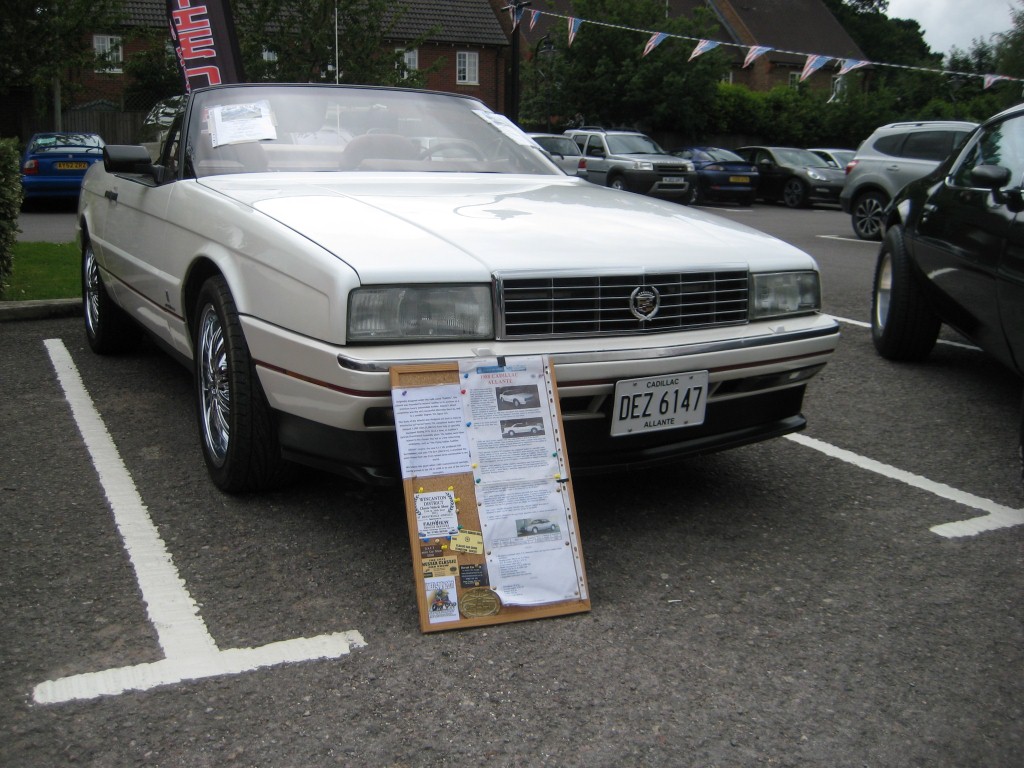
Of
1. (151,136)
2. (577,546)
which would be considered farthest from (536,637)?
(151,136)

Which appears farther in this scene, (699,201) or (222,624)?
(699,201)

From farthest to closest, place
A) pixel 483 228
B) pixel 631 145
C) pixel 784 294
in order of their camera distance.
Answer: pixel 631 145
pixel 784 294
pixel 483 228

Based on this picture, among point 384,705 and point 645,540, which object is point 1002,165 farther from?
point 384,705

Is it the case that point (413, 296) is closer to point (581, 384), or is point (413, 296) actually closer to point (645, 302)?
point (581, 384)

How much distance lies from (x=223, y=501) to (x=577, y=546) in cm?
137

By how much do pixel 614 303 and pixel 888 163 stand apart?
12.3 metres

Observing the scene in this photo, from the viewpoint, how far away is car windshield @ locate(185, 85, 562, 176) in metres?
4.19

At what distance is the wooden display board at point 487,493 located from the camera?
2.75m

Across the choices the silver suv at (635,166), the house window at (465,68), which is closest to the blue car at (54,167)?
the silver suv at (635,166)

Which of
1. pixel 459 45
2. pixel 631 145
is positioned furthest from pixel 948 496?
pixel 459 45

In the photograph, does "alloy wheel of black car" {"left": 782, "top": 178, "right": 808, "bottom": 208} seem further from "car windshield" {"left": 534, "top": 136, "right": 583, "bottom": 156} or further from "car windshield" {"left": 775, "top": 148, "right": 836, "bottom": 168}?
"car windshield" {"left": 534, "top": 136, "right": 583, "bottom": 156}

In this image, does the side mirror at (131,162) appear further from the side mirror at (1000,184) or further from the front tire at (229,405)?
the side mirror at (1000,184)

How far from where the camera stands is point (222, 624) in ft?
8.92

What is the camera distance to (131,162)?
4391 millimetres
